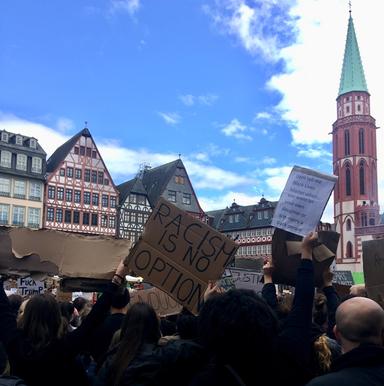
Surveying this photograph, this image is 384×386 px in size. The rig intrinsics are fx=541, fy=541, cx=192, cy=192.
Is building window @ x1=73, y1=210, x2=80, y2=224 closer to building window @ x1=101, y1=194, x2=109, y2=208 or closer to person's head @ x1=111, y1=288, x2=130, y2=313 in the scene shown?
building window @ x1=101, y1=194, x2=109, y2=208

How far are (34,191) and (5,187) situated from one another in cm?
247

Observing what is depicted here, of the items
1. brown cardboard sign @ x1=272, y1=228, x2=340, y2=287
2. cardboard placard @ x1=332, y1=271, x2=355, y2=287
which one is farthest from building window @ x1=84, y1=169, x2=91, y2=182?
brown cardboard sign @ x1=272, y1=228, x2=340, y2=287

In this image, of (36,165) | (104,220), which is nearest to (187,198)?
(104,220)

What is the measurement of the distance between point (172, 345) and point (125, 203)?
5128 cm

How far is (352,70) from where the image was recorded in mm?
89188

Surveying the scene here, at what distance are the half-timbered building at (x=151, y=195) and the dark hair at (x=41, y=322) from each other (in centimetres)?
4853

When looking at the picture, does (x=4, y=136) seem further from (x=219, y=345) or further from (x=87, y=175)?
(x=219, y=345)

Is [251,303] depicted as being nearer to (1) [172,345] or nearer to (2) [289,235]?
(1) [172,345]

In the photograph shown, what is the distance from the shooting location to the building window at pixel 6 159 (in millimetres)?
47375

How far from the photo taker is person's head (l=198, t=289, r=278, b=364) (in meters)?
2.38

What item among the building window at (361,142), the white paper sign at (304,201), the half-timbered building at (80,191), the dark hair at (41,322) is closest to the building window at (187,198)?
the half-timbered building at (80,191)

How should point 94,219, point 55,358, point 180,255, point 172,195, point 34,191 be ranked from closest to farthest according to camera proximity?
point 55,358 → point 180,255 → point 34,191 → point 94,219 → point 172,195

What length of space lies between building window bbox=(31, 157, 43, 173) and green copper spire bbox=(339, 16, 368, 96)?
5616cm

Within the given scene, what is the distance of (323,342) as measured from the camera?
3604mm
